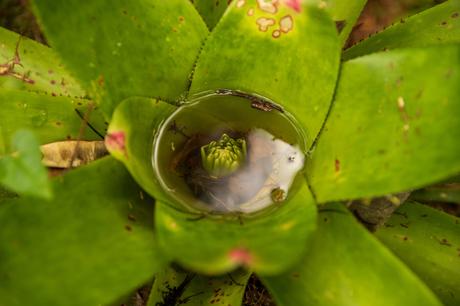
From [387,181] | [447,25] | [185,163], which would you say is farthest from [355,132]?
[447,25]

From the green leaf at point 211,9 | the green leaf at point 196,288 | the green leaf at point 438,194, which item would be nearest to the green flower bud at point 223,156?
the green leaf at point 196,288

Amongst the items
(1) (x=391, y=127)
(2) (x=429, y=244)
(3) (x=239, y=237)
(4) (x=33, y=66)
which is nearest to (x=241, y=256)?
(3) (x=239, y=237)

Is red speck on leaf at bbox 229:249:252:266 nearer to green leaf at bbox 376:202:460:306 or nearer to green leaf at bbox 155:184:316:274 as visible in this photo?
green leaf at bbox 155:184:316:274

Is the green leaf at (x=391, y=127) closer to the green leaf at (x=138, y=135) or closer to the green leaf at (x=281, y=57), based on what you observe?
the green leaf at (x=281, y=57)

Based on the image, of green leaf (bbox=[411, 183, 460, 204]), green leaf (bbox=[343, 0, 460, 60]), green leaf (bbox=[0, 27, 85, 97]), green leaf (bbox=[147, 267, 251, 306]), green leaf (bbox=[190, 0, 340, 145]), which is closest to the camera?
green leaf (bbox=[190, 0, 340, 145])

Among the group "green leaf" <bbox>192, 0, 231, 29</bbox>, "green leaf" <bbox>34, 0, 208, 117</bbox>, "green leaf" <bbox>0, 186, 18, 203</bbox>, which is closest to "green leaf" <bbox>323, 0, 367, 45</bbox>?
"green leaf" <bbox>192, 0, 231, 29</bbox>

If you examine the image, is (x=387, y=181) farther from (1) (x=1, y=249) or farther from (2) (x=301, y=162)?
(1) (x=1, y=249)

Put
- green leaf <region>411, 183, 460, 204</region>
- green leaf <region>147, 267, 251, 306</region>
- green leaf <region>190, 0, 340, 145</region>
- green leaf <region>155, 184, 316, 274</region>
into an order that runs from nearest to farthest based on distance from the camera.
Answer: green leaf <region>155, 184, 316, 274</region>, green leaf <region>190, 0, 340, 145</region>, green leaf <region>147, 267, 251, 306</region>, green leaf <region>411, 183, 460, 204</region>
